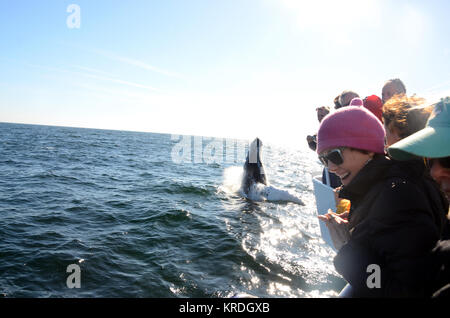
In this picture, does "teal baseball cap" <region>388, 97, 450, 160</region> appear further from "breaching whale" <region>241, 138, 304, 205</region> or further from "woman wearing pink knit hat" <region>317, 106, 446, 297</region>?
"breaching whale" <region>241, 138, 304, 205</region>

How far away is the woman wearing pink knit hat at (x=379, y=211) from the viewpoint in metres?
1.48

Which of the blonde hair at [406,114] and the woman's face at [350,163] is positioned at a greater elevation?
the blonde hair at [406,114]

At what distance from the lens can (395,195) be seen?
1.63 metres

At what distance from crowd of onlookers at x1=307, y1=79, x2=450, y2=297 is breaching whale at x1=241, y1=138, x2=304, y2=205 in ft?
33.6

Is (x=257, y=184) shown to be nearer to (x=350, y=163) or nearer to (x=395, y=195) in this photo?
(x=350, y=163)

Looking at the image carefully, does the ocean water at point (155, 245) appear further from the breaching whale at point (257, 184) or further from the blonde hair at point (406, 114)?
the blonde hair at point (406, 114)

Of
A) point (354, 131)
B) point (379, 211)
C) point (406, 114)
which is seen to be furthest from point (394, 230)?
point (406, 114)

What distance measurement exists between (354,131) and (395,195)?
0.60 metres

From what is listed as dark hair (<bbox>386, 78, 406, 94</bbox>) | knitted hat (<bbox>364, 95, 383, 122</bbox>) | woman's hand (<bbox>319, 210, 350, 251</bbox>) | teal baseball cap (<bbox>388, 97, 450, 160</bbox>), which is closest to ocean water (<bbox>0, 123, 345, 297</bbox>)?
knitted hat (<bbox>364, 95, 383, 122</bbox>)

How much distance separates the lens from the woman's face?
6.80ft

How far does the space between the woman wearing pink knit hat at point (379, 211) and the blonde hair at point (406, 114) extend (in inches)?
11.5

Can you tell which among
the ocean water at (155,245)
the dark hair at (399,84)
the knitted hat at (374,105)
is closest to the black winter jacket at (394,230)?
the knitted hat at (374,105)

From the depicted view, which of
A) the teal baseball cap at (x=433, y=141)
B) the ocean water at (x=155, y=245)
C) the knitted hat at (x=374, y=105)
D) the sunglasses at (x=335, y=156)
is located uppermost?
the knitted hat at (x=374, y=105)

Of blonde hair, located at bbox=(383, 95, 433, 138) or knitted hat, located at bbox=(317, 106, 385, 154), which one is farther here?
blonde hair, located at bbox=(383, 95, 433, 138)
